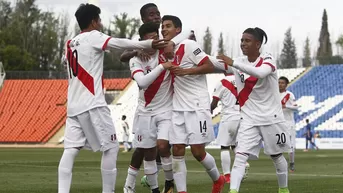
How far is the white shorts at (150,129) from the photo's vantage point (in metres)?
11.7

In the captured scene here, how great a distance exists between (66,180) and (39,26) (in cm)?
10068

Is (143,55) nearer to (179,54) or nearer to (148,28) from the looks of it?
(148,28)

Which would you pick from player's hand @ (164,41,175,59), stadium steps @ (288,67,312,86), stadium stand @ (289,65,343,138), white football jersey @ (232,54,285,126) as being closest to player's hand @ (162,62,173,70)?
player's hand @ (164,41,175,59)

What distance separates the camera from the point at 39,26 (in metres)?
109

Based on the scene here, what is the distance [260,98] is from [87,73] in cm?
276

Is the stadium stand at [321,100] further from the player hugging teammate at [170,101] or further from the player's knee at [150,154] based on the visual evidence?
the player hugging teammate at [170,101]

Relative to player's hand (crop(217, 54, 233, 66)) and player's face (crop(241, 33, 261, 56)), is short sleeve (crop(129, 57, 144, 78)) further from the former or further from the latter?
player's face (crop(241, 33, 261, 56))

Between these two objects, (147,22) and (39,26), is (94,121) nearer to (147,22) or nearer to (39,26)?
(147,22)

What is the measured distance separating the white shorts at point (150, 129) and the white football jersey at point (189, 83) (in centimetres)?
36

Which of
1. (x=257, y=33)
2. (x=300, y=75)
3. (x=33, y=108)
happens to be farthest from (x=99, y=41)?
(x=33, y=108)

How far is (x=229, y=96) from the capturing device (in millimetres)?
16688

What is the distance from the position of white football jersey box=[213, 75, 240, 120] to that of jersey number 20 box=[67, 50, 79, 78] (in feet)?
22.1

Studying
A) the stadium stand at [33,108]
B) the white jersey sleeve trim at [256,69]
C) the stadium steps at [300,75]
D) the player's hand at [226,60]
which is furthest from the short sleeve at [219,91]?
the stadium steps at [300,75]

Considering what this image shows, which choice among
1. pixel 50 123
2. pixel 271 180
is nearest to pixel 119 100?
pixel 50 123
